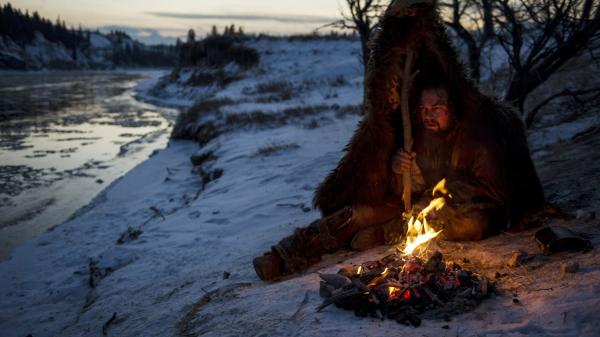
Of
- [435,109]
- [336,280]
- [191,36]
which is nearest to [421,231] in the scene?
[336,280]

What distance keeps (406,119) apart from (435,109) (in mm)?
275

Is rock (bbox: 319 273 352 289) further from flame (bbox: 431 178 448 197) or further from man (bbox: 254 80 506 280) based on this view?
flame (bbox: 431 178 448 197)

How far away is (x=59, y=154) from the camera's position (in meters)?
13.1

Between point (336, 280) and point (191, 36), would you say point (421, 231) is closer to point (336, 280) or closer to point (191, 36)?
point (336, 280)

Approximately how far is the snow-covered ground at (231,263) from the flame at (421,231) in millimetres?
335

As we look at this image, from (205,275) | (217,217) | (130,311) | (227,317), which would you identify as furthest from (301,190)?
(227,317)

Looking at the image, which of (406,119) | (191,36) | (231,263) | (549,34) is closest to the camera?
(406,119)

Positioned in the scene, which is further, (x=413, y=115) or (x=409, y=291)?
(x=413, y=115)

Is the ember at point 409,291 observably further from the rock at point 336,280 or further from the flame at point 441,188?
the flame at point 441,188

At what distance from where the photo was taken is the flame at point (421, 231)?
3.38 meters

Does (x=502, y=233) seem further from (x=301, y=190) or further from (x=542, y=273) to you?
(x=301, y=190)

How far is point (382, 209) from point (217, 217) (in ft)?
9.67

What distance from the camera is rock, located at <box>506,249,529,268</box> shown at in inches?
126

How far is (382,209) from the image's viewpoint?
4.43 m
